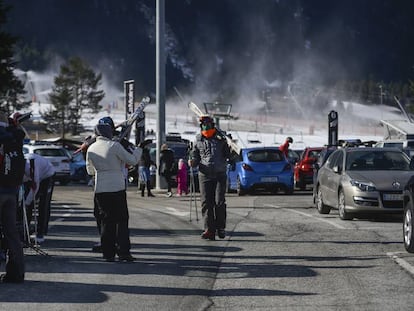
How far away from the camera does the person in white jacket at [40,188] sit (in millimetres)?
13078

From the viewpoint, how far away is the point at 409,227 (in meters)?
12.1

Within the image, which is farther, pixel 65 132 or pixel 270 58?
pixel 270 58

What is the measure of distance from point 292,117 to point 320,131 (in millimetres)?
29775

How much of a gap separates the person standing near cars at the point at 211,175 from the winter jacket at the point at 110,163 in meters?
2.66

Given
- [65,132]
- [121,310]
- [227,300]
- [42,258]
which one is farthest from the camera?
[65,132]

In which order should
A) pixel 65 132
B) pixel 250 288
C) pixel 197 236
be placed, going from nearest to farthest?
pixel 250 288 → pixel 197 236 → pixel 65 132

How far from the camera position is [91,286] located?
9547 mm

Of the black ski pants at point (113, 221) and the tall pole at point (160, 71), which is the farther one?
the tall pole at point (160, 71)

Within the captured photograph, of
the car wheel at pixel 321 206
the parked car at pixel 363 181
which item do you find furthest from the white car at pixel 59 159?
the parked car at pixel 363 181

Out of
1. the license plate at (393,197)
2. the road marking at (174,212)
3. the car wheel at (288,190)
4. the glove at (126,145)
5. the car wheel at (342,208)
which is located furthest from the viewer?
the car wheel at (288,190)

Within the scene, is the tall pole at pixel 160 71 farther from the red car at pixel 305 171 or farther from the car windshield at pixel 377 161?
the car windshield at pixel 377 161

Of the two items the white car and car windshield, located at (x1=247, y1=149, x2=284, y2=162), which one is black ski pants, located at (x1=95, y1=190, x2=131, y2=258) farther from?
the white car

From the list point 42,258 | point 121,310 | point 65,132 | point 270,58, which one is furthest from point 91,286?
point 270,58

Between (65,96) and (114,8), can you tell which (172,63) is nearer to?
(114,8)
